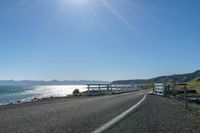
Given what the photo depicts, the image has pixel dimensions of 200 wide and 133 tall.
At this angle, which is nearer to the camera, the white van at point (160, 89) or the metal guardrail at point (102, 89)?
the white van at point (160, 89)

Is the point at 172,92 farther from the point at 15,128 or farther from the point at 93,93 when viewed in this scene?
the point at 15,128

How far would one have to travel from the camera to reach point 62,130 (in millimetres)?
6246

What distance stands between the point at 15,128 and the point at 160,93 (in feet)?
78.8

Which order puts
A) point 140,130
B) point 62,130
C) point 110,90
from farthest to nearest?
1. point 110,90
2. point 140,130
3. point 62,130

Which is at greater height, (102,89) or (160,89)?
(102,89)

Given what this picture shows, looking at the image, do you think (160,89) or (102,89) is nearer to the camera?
(160,89)

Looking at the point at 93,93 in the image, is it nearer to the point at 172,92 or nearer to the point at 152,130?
the point at 172,92

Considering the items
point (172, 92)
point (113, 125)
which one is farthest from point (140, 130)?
point (172, 92)

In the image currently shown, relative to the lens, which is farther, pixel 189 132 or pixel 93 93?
pixel 93 93

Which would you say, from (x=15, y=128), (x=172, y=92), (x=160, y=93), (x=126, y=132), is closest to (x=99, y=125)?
(x=126, y=132)

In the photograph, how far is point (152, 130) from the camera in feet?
22.4

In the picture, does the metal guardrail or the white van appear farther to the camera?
the metal guardrail

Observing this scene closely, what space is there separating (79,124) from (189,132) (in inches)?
102

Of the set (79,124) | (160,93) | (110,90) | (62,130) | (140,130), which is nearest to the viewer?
(62,130)
